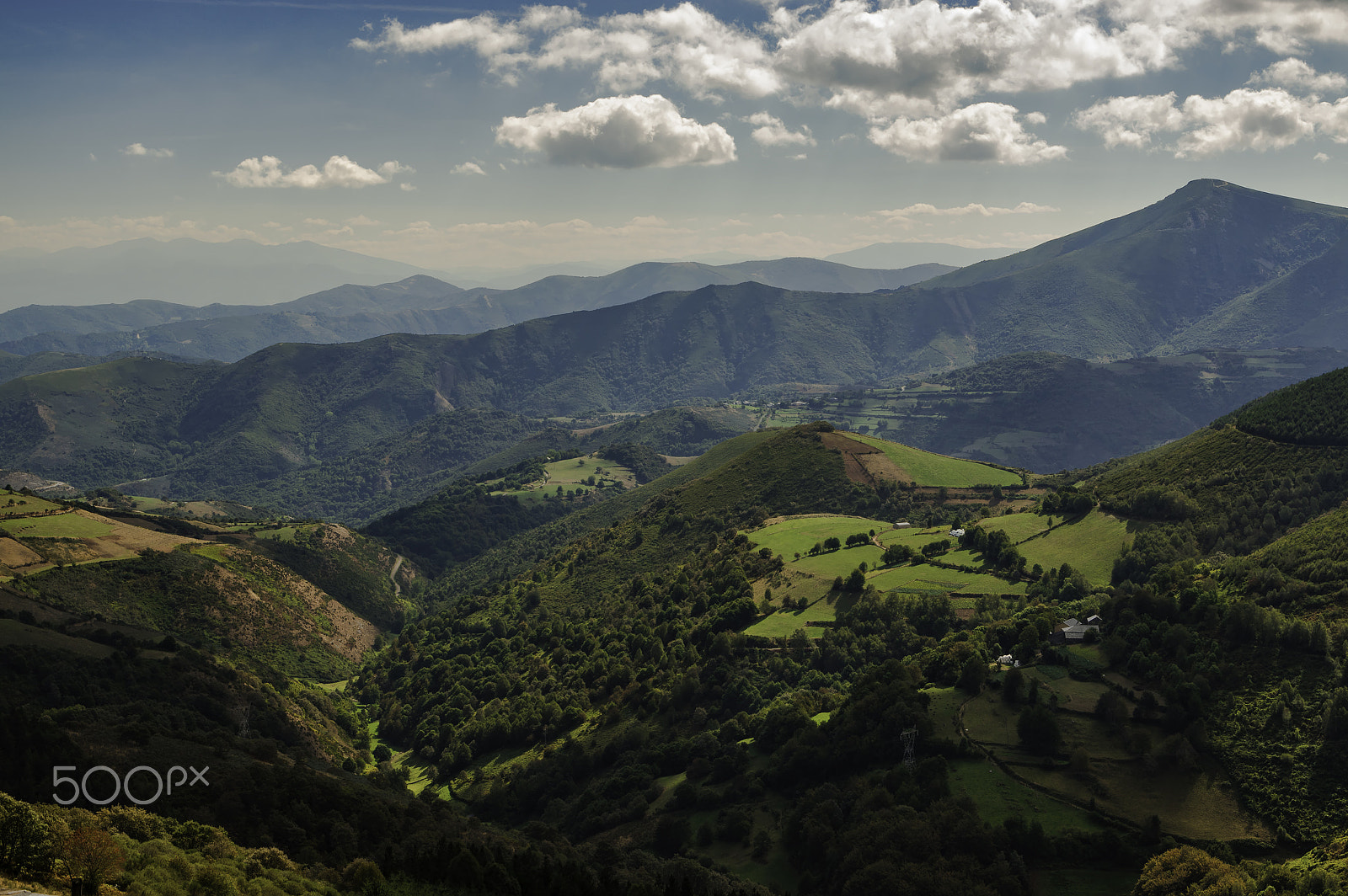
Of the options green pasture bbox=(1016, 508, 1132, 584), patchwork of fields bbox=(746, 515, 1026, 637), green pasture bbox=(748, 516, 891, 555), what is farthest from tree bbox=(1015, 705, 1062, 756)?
green pasture bbox=(748, 516, 891, 555)

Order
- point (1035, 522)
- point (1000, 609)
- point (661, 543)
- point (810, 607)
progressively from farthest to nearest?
point (661, 543), point (1035, 522), point (810, 607), point (1000, 609)

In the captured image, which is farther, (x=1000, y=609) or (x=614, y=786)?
(x=1000, y=609)

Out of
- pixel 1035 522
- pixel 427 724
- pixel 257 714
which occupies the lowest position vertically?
pixel 427 724

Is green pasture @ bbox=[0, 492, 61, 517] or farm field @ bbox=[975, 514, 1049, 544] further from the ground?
green pasture @ bbox=[0, 492, 61, 517]

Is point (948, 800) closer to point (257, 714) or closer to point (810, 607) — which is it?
point (810, 607)

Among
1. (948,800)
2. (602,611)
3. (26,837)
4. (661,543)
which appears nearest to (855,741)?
(948,800)

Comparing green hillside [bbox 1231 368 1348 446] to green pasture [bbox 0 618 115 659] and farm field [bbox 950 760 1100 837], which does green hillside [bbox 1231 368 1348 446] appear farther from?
green pasture [bbox 0 618 115 659]
